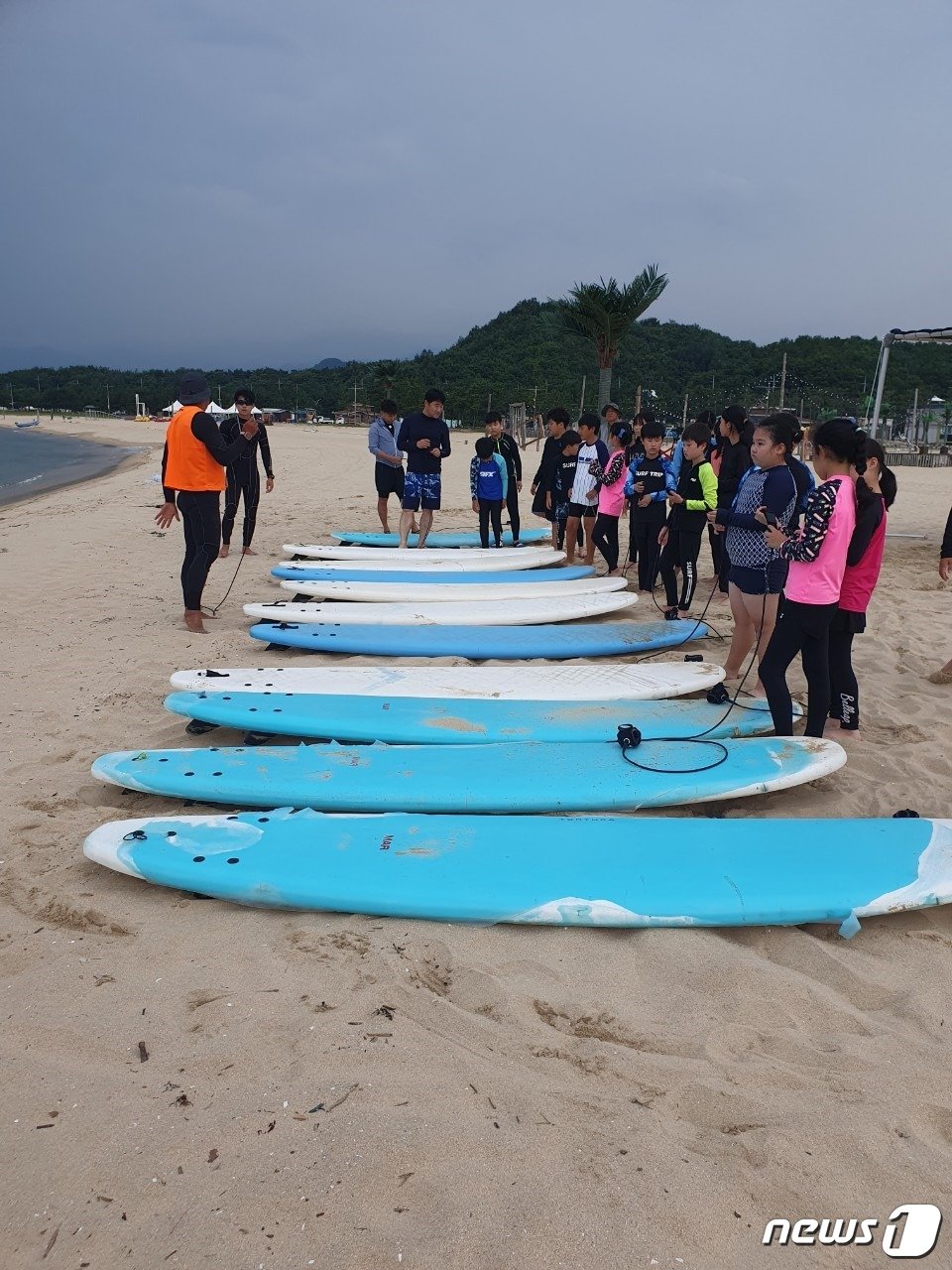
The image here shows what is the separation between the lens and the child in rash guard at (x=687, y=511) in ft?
19.6

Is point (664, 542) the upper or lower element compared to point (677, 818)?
upper

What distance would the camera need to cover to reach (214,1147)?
1.68m

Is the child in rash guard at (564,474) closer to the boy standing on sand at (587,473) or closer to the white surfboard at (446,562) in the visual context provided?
the boy standing on sand at (587,473)

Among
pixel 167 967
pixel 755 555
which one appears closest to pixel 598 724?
pixel 755 555

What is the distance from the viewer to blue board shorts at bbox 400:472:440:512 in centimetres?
848

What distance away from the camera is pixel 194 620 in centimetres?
582

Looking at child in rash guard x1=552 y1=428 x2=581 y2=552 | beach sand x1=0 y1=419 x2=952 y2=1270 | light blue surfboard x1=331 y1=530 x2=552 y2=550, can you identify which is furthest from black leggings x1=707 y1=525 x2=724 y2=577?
beach sand x1=0 y1=419 x2=952 y2=1270

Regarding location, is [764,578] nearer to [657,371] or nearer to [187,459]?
[187,459]

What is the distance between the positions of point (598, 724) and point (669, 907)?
150 cm

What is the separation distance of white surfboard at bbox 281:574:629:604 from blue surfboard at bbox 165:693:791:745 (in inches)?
101

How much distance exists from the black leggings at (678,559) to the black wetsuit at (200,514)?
130 inches

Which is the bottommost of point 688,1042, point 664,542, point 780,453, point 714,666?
point 688,1042

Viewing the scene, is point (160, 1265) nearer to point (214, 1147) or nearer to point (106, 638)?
A: point (214, 1147)

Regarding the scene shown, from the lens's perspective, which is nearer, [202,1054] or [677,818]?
[202,1054]
